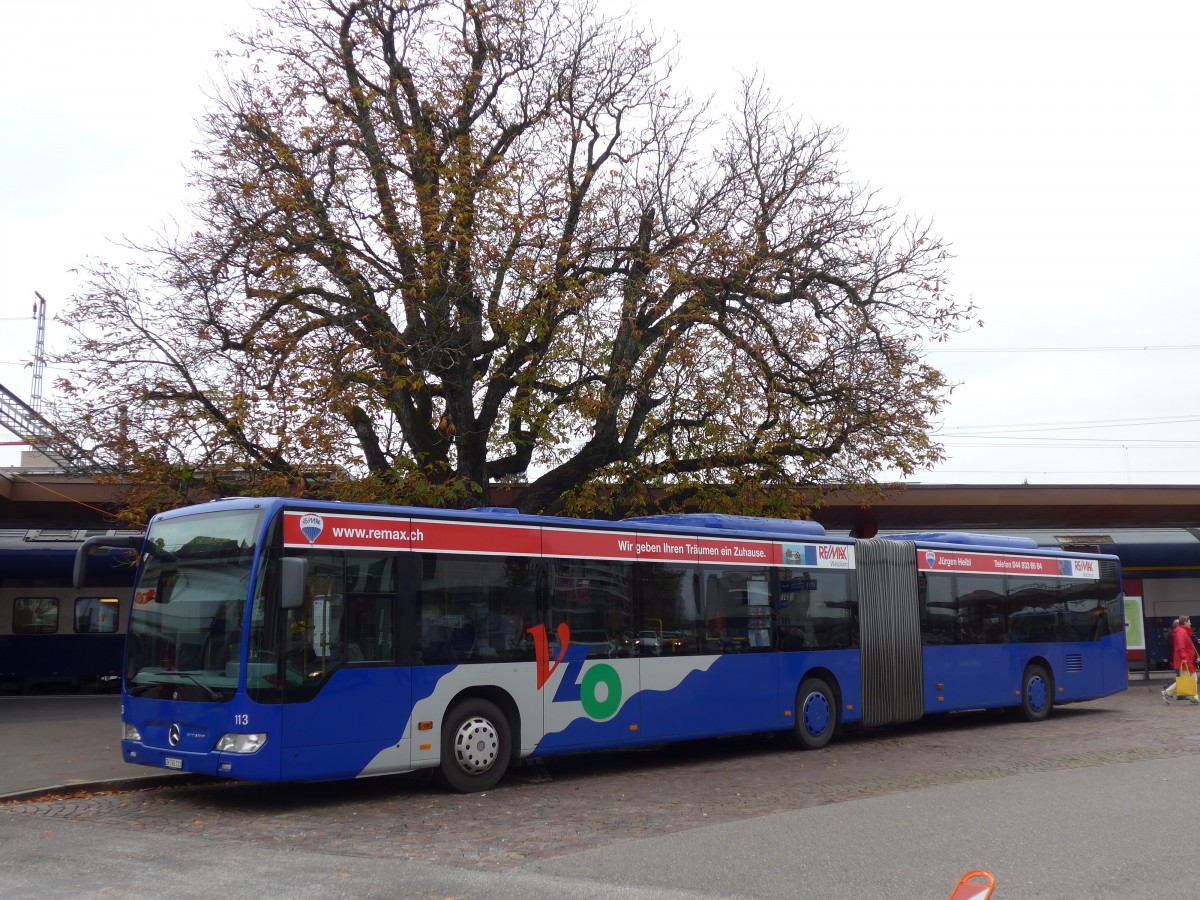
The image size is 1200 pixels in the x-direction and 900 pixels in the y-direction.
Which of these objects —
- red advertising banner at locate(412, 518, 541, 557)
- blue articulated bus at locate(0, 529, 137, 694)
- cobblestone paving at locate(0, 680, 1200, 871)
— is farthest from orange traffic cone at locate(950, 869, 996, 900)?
blue articulated bus at locate(0, 529, 137, 694)

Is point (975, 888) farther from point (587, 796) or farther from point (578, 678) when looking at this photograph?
point (578, 678)

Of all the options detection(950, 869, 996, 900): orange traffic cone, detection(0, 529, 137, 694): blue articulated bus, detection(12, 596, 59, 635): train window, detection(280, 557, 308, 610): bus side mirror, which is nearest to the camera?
detection(950, 869, 996, 900): orange traffic cone

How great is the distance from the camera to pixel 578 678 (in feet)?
44.3

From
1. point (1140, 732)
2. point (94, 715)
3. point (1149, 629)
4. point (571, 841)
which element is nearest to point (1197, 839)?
point (571, 841)

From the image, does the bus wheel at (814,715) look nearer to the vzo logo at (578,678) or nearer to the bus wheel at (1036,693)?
the vzo logo at (578,678)

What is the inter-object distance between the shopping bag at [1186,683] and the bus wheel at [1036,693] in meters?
4.02

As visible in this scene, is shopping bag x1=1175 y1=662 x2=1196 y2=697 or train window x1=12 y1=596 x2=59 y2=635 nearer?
shopping bag x1=1175 y1=662 x2=1196 y2=697

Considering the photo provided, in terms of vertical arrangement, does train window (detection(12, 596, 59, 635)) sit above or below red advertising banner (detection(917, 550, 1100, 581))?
below

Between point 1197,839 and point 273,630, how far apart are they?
8.00 meters

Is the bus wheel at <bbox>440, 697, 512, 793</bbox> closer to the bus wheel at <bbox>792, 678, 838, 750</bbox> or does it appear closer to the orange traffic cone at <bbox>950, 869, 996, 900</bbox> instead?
the bus wheel at <bbox>792, 678, 838, 750</bbox>

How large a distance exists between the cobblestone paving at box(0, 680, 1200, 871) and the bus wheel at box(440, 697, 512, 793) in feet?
0.68

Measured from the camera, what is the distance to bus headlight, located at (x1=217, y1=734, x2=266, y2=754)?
10.6 m

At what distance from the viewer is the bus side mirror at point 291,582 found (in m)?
10.6

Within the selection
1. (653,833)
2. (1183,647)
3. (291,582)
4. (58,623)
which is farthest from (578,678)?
(58,623)
